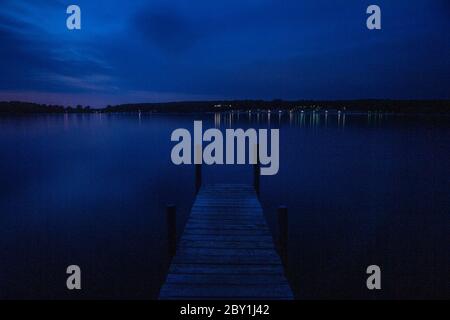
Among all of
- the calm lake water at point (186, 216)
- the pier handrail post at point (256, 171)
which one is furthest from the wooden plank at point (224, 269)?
the pier handrail post at point (256, 171)

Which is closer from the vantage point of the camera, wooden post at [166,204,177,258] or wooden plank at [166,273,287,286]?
wooden plank at [166,273,287,286]

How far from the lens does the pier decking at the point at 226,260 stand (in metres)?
5.19

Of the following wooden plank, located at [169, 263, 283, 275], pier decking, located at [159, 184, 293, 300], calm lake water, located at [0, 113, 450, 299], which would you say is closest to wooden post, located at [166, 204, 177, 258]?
pier decking, located at [159, 184, 293, 300]

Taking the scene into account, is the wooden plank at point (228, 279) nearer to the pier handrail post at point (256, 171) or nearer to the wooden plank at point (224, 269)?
the wooden plank at point (224, 269)

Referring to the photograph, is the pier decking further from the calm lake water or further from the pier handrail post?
the calm lake water

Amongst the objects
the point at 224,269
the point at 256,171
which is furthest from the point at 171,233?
the point at 256,171

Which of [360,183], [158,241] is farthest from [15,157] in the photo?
[360,183]

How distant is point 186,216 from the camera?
47.3ft

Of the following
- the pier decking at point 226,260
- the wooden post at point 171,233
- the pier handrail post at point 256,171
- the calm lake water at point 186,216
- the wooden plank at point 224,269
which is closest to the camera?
the pier decking at point 226,260

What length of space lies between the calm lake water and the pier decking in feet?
7.62

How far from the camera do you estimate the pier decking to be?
17.0 feet

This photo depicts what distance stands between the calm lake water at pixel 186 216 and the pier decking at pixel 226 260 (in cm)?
232

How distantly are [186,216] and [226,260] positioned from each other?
27.6ft

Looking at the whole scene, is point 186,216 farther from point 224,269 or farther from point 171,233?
point 224,269
